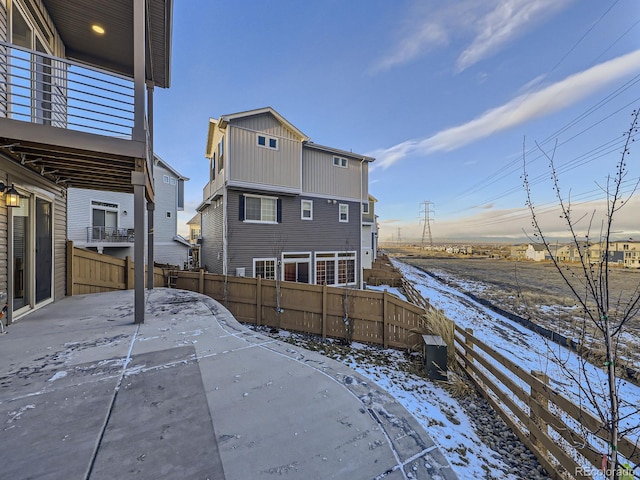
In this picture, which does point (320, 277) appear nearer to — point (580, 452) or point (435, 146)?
point (580, 452)

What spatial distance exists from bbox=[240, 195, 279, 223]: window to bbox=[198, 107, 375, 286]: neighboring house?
4 centimetres

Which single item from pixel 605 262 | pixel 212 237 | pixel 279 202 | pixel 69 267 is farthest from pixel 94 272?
pixel 605 262

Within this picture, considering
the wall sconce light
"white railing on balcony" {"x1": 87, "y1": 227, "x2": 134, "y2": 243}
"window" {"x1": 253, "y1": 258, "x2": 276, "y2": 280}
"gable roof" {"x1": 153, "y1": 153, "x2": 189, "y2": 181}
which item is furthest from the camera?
"gable roof" {"x1": 153, "y1": 153, "x2": 189, "y2": 181}

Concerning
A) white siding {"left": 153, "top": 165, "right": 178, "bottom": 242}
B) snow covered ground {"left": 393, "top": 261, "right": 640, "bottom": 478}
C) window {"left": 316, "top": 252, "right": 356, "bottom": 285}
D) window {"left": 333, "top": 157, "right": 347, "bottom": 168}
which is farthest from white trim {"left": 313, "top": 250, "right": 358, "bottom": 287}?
white siding {"left": 153, "top": 165, "right": 178, "bottom": 242}

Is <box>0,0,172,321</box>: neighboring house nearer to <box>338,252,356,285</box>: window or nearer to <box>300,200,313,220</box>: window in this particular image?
<box>300,200,313,220</box>: window

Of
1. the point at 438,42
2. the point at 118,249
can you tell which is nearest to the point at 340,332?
the point at 438,42

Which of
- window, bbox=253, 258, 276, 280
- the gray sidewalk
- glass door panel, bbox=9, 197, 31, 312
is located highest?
glass door panel, bbox=9, 197, 31, 312

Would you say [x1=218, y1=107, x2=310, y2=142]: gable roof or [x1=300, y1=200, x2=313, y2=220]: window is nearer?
[x1=218, y1=107, x2=310, y2=142]: gable roof

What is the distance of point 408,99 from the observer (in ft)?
45.0

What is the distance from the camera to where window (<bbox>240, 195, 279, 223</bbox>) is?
425 inches

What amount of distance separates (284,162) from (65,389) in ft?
33.4

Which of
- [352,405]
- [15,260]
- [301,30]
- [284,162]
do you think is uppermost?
[301,30]

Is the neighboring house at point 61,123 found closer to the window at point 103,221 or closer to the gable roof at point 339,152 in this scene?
the gable roof at point 339,152

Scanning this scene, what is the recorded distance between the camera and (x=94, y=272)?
7.59 m
